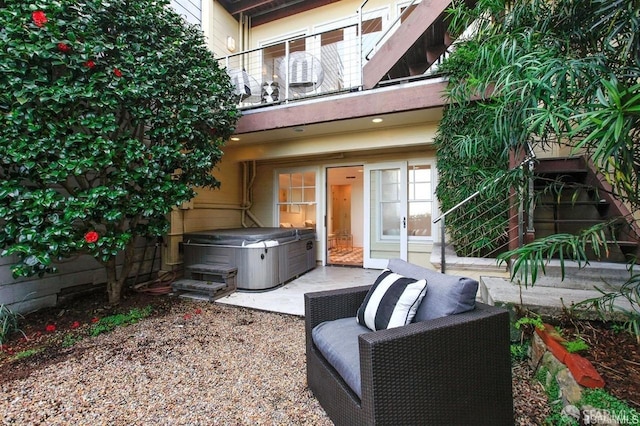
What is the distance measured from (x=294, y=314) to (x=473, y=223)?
2.41 meters

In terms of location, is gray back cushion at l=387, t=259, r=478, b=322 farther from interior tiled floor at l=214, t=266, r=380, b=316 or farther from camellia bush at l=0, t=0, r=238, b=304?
camellia bush at l=0, t=0, r=238, b=304

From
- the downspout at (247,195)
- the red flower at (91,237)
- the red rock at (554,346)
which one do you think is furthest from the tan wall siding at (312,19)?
the red rock at (554,346)

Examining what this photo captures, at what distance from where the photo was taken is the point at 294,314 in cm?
333

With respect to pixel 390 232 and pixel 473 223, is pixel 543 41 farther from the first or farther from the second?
pixel 390 232

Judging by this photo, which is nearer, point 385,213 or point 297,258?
point 297,258

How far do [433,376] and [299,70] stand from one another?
5.12 meters

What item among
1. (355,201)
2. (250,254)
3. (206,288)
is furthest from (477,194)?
(355,201)

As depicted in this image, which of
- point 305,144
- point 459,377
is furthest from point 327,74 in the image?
point 459,377

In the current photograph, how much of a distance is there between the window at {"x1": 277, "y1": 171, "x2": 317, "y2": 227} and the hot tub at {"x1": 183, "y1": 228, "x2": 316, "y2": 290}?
152 centimetres

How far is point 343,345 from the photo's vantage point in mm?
1641

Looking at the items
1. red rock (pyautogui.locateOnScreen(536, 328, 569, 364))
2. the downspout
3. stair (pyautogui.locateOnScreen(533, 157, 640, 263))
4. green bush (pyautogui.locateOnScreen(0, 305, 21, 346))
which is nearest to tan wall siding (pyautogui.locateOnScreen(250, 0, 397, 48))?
the downspout

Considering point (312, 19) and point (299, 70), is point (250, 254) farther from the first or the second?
point (312, 19)

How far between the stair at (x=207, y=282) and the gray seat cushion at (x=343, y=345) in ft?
8.01

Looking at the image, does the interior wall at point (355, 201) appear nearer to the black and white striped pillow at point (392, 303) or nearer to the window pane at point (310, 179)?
Result: the window pane at point (310, 179)
